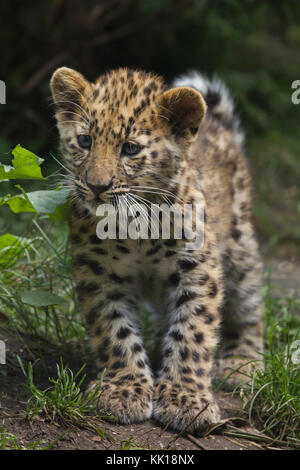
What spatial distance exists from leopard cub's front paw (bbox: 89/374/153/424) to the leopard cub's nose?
1176 millimetres

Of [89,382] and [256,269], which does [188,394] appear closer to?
[89,382]

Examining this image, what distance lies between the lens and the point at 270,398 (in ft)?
14.8

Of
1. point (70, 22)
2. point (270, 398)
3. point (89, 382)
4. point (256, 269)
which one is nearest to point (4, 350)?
point (89, 382)

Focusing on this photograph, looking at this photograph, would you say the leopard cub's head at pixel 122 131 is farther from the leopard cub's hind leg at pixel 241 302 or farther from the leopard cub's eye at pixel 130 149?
the leopard cub's hind leg at pixel 241 302

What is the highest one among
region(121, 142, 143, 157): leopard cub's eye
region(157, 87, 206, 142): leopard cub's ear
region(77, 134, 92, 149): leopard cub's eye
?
region(157, 87, 206, 142): leopard cub's ear

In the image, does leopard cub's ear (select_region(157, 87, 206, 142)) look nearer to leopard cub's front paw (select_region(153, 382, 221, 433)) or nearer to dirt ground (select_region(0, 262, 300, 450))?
leopard cub's front paw (select_region(153, 382, 221, 433))

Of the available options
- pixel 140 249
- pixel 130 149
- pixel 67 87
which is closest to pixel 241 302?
pixel 140 249

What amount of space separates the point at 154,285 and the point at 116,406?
899 millimetres

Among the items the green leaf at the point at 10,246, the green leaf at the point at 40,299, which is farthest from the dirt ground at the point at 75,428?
the green leaf at the point at 10,246

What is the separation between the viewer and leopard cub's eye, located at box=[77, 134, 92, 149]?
4348mm

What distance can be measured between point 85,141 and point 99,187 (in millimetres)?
419

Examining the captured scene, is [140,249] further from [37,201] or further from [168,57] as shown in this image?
[168,57]

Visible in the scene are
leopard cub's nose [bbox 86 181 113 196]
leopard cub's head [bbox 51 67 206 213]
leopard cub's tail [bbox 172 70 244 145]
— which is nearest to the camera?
leopard cub's nose [bbox 86 181 113 196]

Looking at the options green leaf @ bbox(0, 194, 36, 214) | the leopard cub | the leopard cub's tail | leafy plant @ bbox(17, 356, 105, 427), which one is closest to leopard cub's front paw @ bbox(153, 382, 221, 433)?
the leopard cub
